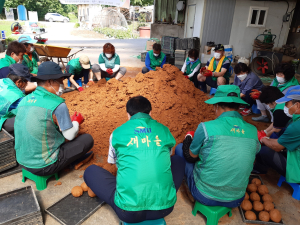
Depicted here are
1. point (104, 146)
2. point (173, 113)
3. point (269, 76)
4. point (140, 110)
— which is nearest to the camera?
point (140, 110)

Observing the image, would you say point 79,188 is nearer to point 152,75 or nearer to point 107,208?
point 107,208

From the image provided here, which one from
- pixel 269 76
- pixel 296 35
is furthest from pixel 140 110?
pixel 296 35

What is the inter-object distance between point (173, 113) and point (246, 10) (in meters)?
7.27

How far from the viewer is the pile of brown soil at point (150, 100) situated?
11.7 ft

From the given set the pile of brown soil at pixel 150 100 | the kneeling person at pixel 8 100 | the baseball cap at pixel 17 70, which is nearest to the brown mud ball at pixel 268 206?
the pile of brown soil at pixel 150 100

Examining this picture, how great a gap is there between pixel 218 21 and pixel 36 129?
864cm

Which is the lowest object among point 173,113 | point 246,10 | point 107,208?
point 107,208

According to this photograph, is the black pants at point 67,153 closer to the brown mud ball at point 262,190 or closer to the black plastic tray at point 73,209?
the black plastic tray at point 73,209

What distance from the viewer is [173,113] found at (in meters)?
3.75

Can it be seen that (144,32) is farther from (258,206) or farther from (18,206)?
(18,206)

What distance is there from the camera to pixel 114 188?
1.93m

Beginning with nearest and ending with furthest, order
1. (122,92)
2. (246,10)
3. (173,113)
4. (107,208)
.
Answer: (107,208), (173,113), (122,92), (246,10)

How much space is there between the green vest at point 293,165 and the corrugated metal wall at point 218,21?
7.43 metres

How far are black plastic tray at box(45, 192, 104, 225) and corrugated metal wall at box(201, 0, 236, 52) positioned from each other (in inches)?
323
